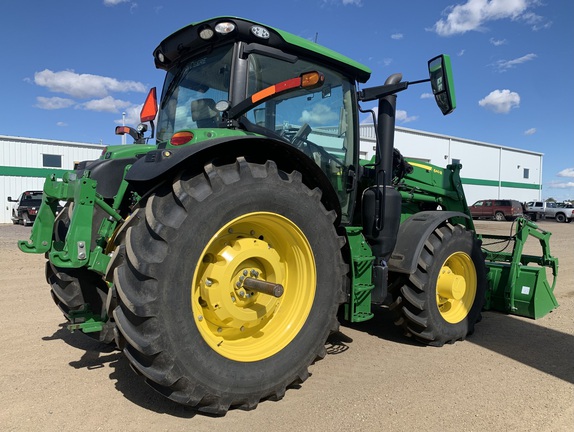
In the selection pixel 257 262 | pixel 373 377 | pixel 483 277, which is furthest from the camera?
pixel 483 277

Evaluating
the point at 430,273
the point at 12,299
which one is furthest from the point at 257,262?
the point at 12,299

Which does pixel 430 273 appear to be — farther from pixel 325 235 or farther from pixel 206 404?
pixel 206 404

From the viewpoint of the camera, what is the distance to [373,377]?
3600 mm

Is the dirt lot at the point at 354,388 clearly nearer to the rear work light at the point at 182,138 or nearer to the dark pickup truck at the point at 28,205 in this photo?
the rear work light at the point at 182,138

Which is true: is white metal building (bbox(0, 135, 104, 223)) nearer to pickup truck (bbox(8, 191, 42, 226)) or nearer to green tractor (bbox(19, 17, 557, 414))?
pickup truck (bbox(8, 191, 42, 226))

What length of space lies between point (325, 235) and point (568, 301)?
4956 millimetres

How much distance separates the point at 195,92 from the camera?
12.5 ft

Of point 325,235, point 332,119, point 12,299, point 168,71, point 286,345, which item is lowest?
point 12,299

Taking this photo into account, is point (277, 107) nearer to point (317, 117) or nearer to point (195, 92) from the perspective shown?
point (317, 117)

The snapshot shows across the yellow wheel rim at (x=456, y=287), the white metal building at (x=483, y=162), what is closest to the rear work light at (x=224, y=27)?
the yellow wheel rim at (x=456, y=287)

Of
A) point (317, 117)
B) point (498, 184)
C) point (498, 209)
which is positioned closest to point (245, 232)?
point (317, 117)

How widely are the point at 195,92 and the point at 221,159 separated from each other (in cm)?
114

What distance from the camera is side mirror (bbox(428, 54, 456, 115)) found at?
366 centimetres

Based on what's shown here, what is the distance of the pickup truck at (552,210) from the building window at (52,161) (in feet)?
103
